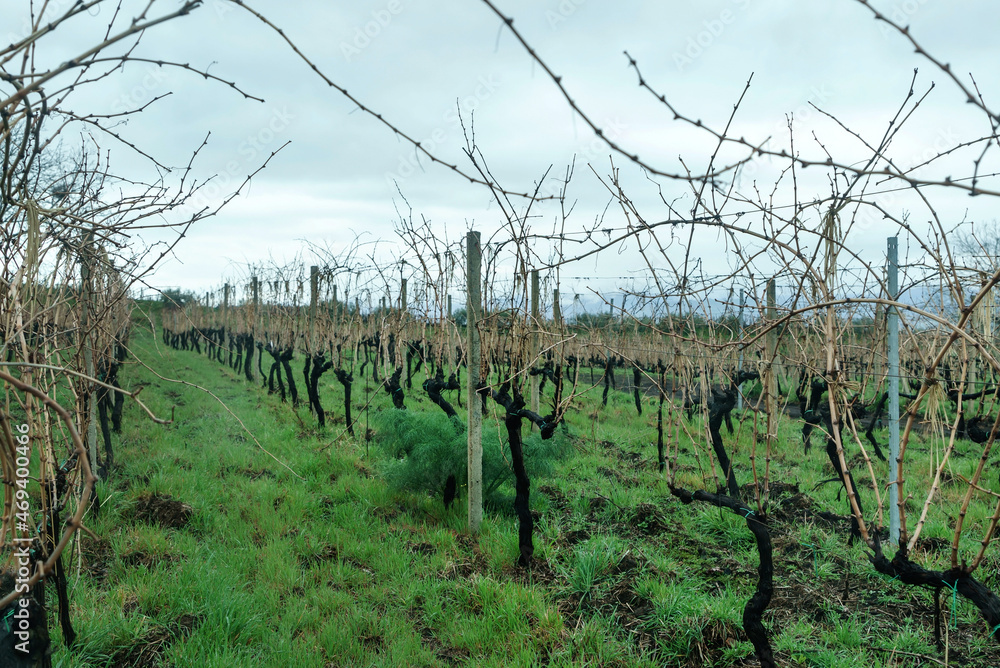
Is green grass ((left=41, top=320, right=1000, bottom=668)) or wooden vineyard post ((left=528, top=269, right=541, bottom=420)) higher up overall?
wooden vineyard post ((left=528, top=269, right=541, bottom=420))

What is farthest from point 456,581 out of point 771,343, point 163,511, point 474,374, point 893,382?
point 771,343

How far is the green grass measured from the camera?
2.88 m

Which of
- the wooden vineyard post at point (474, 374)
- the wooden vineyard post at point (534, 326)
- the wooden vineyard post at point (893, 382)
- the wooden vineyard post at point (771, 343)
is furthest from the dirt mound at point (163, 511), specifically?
the wooden vineyard post at point (893, 382)

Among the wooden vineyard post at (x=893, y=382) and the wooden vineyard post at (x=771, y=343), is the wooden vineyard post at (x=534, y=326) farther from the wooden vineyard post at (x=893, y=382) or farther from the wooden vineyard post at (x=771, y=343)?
the wooden vineyard post at (x=893, y=382)

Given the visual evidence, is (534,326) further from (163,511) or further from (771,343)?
(771,343)

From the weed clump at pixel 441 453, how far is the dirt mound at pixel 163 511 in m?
1.53

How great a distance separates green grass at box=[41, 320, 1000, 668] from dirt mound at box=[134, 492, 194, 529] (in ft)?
0.12

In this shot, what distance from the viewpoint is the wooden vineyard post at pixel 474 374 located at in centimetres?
414

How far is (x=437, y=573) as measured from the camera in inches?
146

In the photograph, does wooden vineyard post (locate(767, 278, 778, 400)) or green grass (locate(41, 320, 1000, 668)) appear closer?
wooden vineyard post (locate(767, 278, 778, 400))

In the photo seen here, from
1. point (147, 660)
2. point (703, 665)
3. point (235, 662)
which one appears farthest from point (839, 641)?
point (147, 660)

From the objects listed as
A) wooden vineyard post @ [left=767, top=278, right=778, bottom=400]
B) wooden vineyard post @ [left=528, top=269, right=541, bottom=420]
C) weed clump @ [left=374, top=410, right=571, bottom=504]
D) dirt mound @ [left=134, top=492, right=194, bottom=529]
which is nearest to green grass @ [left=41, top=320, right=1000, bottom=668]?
dirt mound @ [left=134, top=492, right=194, bottom=529]

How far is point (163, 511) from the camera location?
4.51 m

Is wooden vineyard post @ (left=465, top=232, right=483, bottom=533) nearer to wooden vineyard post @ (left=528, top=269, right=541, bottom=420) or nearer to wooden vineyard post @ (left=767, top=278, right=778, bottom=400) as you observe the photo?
wooden vineyard post @ (left=528, top=269, right=541, bottom=420)
